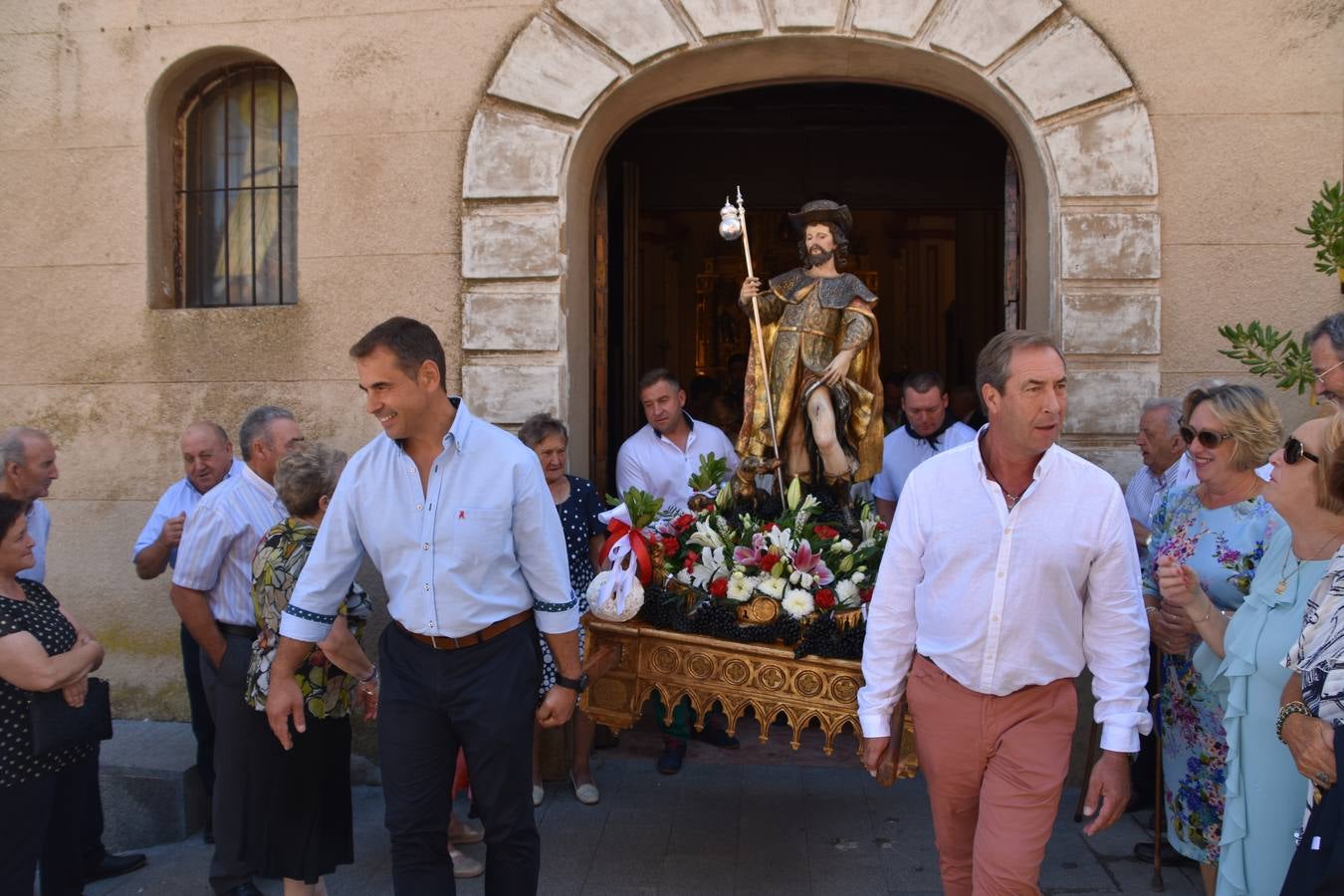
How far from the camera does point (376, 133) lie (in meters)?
6.08

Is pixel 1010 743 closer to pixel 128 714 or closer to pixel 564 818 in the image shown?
pixel 564 818

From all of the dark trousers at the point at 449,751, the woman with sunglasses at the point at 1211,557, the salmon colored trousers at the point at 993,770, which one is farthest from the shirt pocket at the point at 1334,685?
the dark trousers at the point at 449,751

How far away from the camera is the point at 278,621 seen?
3.74 meters

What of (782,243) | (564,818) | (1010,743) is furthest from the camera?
(782,243)

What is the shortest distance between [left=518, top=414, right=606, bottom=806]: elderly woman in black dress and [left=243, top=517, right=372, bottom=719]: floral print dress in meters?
1.15

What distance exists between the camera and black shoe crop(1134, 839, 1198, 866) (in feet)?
15.3

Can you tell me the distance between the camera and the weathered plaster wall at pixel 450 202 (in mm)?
5578

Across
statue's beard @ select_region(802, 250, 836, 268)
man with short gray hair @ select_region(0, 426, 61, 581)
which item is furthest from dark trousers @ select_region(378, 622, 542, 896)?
statue's beard @ select_region(802, 250, 836, 268)

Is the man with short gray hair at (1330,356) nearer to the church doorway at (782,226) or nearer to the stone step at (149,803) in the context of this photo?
the church doorway at (782,226)

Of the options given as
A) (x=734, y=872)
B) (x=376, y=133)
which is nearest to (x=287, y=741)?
(x=734, y=872)

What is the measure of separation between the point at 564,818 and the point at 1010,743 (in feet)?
9.31

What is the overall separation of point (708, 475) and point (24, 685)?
2.78 m

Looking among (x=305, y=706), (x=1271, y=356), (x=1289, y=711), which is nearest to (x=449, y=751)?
(x=305, y=706)

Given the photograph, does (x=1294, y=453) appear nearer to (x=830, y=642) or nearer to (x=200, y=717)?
(x=830, y=642)
